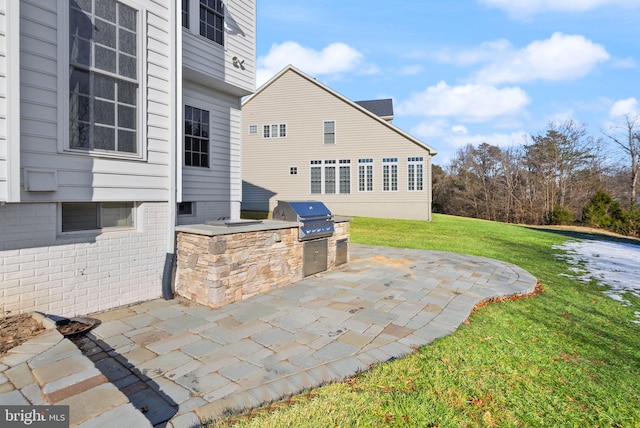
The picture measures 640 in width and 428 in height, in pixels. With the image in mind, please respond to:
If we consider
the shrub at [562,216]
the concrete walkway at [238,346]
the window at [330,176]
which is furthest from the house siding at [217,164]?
the shrub at [562,216]

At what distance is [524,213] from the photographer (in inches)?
1112

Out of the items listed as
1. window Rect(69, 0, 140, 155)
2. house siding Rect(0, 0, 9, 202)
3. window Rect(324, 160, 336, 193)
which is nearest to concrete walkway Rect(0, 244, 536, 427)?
house siding Rect(0, 0, 9, 202)

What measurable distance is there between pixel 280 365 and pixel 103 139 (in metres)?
3.85

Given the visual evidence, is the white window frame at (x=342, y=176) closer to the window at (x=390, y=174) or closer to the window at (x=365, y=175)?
the window at (x=365, y=175)

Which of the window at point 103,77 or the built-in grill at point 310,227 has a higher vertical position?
the window at point 103,77

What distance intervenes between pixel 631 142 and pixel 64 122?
3770 cm

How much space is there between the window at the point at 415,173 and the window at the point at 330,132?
189 inches

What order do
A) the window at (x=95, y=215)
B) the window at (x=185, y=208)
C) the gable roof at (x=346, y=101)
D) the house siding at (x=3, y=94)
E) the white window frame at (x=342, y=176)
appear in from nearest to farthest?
the house siding at (x=3, y=94), the window at (x=95, y=215), the window at (x=185, y=208), the gable roof at (x=346, y=101), the white window frame at (x=342, y=176)

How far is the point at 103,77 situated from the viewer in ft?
14.4

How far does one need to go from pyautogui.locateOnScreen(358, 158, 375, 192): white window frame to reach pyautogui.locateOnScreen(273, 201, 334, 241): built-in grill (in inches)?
511

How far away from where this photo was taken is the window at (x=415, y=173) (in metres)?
18.5

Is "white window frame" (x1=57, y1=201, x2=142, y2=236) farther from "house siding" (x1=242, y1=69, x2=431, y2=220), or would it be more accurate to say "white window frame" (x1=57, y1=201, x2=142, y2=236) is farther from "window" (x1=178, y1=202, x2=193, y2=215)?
"house siding" (x1=242, y1=69, x2=431, y2=220)

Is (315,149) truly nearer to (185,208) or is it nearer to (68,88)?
(185,208)

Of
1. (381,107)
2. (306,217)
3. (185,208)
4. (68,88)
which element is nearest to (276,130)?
(381,107)
